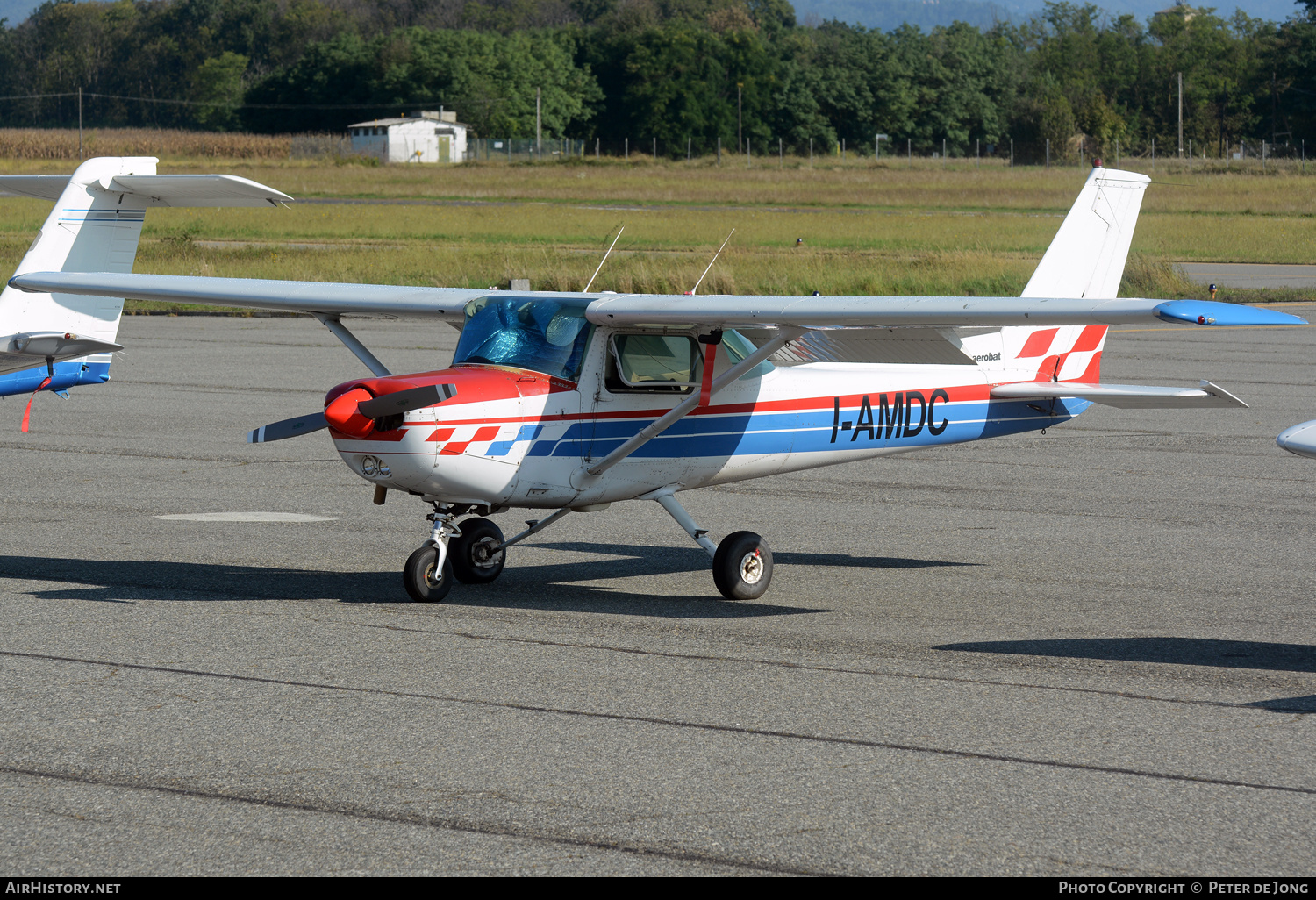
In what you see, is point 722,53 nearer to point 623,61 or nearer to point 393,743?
point 623,61

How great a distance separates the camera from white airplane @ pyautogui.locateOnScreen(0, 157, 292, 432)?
39.0 ft

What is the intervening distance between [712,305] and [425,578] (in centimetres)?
229

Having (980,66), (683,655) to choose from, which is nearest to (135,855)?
(683,655)

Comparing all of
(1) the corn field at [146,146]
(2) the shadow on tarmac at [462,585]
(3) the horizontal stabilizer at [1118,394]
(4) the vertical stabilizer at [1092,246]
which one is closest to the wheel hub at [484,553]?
(2) the shadow on tarmac at [462,585]

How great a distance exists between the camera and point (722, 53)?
398 ft

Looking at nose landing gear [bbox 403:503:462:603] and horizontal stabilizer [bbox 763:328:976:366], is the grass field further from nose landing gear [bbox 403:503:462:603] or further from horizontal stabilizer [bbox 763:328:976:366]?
nose landing gear [bbox 403:503:462:603]

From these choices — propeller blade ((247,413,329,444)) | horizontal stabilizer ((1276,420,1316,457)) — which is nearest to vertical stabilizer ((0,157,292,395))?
propeller blade ((247,413,329,444))

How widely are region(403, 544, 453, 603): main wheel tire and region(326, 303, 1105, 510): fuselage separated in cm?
40

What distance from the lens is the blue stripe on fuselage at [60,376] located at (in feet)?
39.2

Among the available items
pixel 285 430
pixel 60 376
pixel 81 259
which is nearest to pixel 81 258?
pixel 81 259

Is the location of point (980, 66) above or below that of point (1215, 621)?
above

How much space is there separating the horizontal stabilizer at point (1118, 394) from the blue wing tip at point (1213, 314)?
184 centimetres

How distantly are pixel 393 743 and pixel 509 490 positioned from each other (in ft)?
9.04

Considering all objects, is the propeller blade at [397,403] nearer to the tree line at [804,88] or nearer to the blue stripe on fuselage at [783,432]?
the blue stripe on fuselage at [783,432]
